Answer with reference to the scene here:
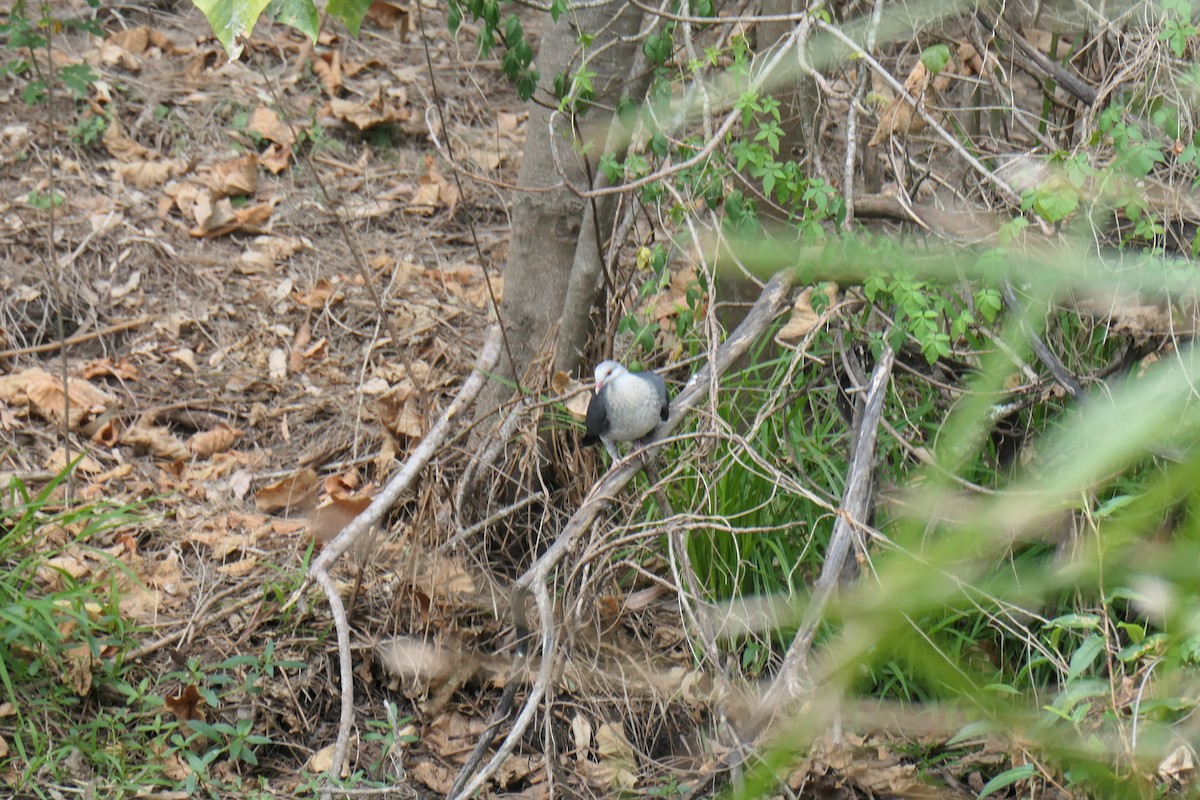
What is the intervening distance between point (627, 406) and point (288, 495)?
1828 mm

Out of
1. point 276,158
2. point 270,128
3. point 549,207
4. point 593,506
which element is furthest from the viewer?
point 270,128

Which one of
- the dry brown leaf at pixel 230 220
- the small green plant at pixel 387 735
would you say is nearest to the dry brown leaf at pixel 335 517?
the small green plant at pixel 387 735

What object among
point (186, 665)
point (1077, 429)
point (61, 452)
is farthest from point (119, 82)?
point (1077, 429)

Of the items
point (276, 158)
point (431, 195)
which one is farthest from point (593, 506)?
point (276, 158)

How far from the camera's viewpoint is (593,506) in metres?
2.98

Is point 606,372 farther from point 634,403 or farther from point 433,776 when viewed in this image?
point 433,776

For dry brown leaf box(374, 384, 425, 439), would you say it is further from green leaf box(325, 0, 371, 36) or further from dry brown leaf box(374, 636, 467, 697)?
green leaf box(325, 0, 371, 36)

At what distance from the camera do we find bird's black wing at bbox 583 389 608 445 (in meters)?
3.44

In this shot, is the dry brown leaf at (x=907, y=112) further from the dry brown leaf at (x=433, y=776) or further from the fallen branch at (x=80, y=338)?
the fallen branch at (x=80, y=338)

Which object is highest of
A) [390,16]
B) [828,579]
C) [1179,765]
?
[1179,765]

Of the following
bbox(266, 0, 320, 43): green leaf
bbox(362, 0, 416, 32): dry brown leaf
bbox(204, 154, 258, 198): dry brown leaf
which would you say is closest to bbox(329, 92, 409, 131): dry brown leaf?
bbox(204, 154, 258, 198): dry brown leaf

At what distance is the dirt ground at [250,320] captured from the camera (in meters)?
3.96

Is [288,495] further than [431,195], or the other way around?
[431,195]

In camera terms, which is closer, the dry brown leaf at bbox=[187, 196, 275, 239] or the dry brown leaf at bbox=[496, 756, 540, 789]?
the dry brown leaf at bbox=[496, 756, 540, 789]
